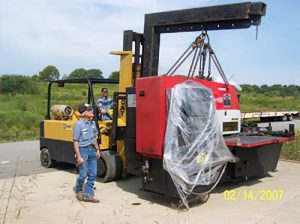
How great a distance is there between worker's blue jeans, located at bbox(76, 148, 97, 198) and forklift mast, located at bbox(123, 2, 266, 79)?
2.33 m

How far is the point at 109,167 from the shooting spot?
8594 millimetres

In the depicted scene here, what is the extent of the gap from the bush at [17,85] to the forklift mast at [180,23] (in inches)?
1771

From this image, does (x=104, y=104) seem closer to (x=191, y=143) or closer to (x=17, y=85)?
(x=191, y=143)

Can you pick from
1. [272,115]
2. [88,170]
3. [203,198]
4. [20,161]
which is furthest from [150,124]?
[272,115]

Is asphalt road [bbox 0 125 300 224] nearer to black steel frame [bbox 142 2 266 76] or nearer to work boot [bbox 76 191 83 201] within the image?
work boot [bbox 76 191 83 201]

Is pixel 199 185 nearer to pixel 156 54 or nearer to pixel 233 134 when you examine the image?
pixel 233 134

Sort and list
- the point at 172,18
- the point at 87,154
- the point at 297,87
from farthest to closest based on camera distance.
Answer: the point at 297,87 < the point at 172,18 < the point at 87,154

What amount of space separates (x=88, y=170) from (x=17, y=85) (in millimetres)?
49339

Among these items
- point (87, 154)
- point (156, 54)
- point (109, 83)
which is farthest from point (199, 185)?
point (109, 83)

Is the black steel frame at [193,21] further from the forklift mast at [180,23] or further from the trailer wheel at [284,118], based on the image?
the trailer wheel at [284,118]

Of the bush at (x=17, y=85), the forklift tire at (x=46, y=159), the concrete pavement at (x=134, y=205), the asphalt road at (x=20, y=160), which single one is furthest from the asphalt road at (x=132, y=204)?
the bush at (x=17, y=85)

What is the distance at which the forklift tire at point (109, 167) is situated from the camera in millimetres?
8609

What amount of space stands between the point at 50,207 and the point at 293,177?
5.18m

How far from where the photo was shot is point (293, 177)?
30.6 feet
